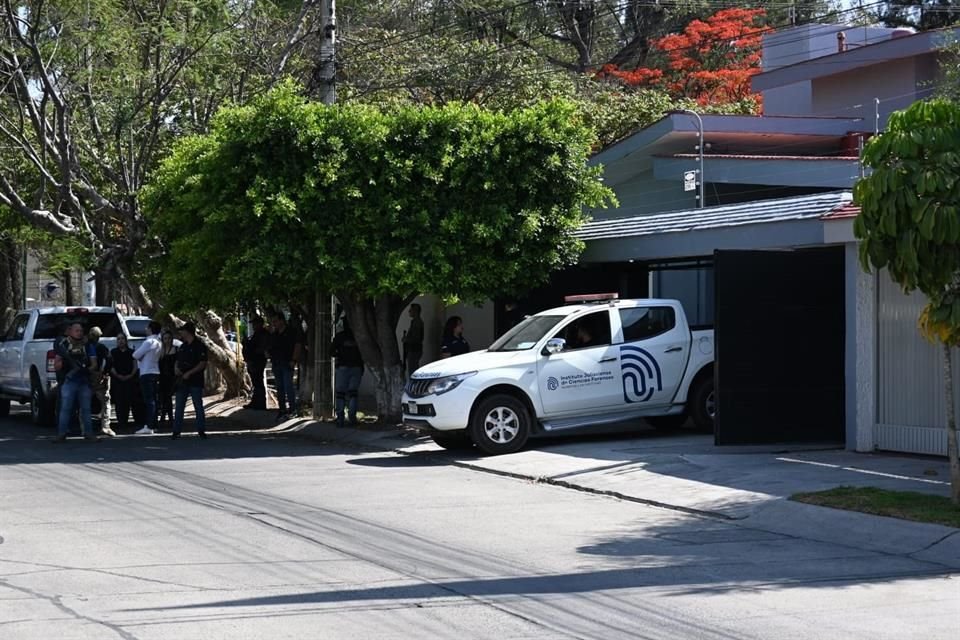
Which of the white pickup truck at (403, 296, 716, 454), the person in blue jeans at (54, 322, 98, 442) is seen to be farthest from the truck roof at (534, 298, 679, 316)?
the person in blue jeans at (54, 322, 98, 442)

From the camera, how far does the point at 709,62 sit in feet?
138

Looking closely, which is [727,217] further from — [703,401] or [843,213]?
[843,213]

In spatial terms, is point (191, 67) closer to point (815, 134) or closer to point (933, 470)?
point (815, 134)

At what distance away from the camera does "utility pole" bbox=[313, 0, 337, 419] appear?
69.5ft

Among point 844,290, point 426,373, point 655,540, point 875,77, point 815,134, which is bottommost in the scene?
point 655,540

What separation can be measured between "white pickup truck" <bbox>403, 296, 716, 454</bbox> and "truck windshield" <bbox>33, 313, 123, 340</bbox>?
8.05 meters

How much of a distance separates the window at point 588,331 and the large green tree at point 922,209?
6.37 meters

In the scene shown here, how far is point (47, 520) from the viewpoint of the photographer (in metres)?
11.7

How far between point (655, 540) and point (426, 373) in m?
6.70

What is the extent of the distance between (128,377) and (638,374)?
30.3 ft

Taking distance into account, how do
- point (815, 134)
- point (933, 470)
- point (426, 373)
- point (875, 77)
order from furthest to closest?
point (875, 77) < point (815, 134) < point (426, 373) < point (933, 470)

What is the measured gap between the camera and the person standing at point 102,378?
19875mm

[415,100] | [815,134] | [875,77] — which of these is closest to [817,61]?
[875,77]

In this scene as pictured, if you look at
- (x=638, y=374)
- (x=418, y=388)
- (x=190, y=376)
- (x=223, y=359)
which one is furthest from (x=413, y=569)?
(x=223, y=359)
